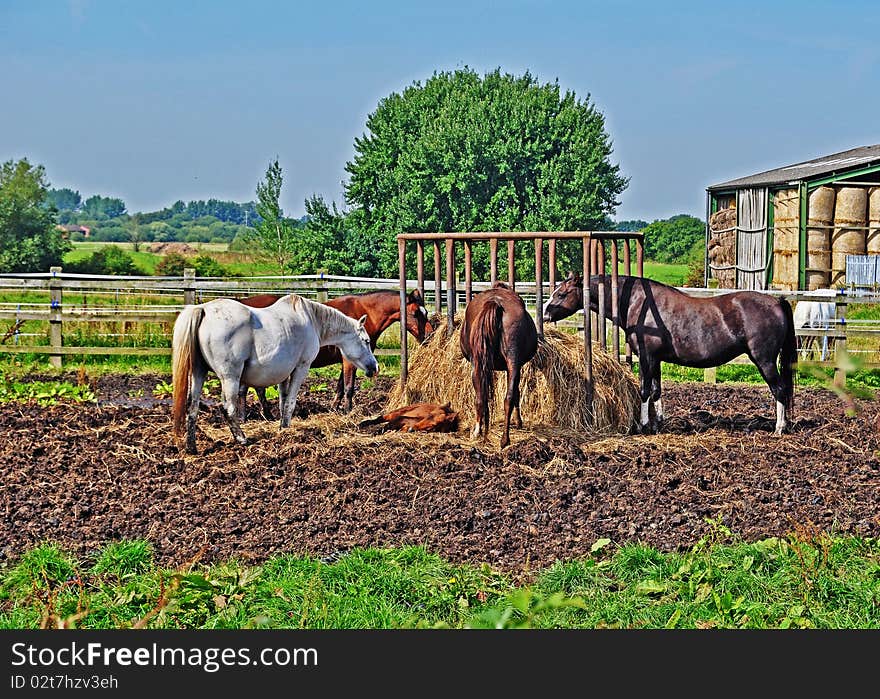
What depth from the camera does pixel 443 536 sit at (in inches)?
238

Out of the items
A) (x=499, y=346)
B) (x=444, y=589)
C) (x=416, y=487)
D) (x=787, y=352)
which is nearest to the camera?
(x=444, y=589)

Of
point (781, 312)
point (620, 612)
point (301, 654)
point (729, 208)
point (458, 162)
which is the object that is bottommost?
point (620, 612)

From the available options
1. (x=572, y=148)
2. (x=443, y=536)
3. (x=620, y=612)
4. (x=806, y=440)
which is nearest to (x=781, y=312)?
(x=806, y=440)

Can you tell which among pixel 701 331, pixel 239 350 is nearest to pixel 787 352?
pixel 701 331

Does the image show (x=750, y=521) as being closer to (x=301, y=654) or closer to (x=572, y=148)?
(x=301, y=654)

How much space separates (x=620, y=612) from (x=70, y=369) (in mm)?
10759

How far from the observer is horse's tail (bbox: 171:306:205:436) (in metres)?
8.11

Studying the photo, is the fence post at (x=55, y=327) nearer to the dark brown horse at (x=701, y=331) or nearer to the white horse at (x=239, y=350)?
the white horse at (x=239, y=350)

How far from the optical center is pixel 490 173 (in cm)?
4309

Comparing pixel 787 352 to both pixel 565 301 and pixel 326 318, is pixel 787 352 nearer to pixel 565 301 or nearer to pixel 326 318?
pixel 565 301

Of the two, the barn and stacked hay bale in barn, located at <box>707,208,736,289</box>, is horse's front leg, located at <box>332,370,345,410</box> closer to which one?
the barn

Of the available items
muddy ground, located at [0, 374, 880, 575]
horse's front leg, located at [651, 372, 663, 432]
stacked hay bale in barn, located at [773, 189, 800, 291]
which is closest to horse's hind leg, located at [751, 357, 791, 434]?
muddy ground, located at [0, 374, 880, 575]

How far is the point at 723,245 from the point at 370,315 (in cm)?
1713

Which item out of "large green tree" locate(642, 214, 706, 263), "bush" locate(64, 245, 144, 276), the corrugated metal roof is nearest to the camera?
the corrugated metal roof
